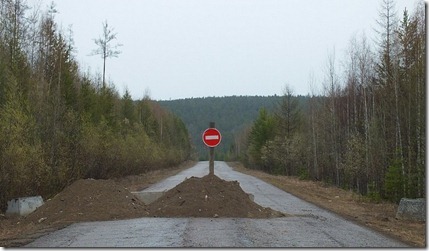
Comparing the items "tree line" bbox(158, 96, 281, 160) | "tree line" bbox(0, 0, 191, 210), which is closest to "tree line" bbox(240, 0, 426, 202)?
"tree line" bbox(0, 0, 191, 210)

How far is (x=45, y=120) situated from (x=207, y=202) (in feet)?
34.3

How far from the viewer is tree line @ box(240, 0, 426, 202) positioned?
20516 millimetres

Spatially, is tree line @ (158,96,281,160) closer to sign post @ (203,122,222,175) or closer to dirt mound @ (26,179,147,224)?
sign post @ (203,122,222,175)

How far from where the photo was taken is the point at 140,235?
11195mm

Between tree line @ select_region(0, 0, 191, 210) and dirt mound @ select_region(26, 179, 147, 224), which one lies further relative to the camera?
tree line @ select_region(0, 0, 191, 210)

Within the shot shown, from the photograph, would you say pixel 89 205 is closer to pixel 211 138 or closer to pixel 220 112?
pixel 211 138

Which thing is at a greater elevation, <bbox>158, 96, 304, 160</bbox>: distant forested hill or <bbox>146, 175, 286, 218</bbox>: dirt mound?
<bbox>158, 96, 304, 160</bbox>: distant forested hill

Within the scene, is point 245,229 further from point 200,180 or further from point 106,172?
point 106,172

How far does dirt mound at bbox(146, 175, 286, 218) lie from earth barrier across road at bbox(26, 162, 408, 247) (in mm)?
722

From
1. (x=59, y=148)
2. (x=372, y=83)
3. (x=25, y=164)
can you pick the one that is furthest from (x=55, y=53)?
(x=372, y=83)

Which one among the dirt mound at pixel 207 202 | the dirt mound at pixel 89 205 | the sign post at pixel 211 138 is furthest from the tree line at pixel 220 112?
the dirt mound at pixel 207 202

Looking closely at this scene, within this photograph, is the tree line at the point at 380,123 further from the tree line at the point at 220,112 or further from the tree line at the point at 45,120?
the tree line at the point at 220,112

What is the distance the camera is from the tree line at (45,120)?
18.3 metres

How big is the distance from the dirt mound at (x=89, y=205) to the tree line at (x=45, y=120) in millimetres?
2437
